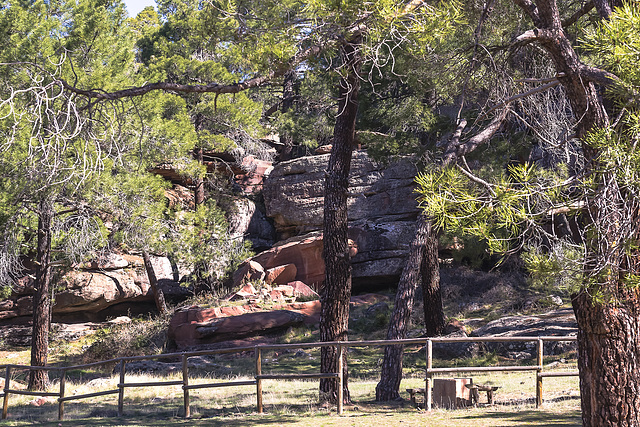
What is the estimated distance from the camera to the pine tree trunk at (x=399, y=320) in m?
10.4

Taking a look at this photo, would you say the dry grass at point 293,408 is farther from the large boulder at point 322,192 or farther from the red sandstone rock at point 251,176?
the red sandstone rock at point 251,176

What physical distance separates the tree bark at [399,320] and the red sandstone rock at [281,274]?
39.4 ft

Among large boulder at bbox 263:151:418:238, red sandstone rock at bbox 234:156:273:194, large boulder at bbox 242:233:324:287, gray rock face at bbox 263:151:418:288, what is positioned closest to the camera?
gray rock face at bbox 263:151:418:288

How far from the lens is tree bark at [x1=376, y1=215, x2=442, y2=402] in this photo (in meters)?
10.4

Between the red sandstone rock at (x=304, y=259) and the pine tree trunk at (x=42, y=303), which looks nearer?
the pine tree trunk at (x=42, y=303)

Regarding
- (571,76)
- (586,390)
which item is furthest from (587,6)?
(586,390)

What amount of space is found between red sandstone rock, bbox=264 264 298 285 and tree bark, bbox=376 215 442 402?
12004 mm

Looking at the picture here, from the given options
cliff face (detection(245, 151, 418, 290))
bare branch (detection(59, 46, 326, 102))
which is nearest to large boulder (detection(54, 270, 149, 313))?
cliff face (detection(245, 151, 418, 290))

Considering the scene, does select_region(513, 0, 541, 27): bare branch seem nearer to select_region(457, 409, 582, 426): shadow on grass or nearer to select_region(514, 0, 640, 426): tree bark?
select_region(514, 0, 640, 426): tree bark

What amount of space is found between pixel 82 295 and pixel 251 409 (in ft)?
50.9

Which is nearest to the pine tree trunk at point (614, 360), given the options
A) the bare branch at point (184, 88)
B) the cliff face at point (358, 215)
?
the bare branch at point (184, 88)

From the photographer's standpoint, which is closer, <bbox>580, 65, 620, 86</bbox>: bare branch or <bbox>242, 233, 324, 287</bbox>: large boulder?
<bbox>580, 65, 620, 86</bbox>: bare branch

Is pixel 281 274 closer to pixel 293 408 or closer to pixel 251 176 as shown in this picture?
pixel 251 176

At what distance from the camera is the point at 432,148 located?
15.8 meters
